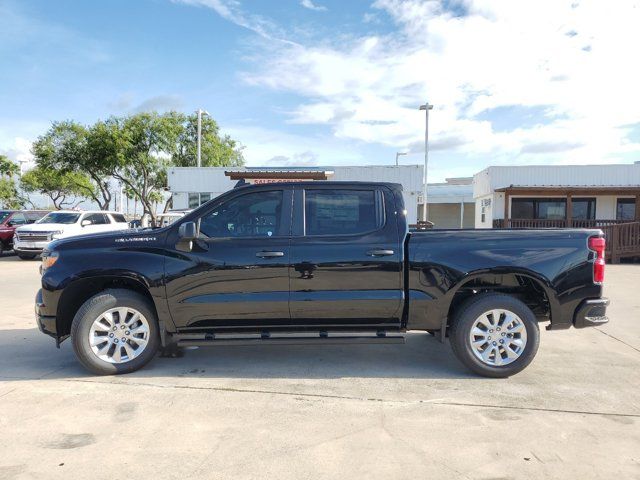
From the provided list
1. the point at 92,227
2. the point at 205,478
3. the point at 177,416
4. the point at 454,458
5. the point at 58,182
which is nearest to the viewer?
the point at 205,478

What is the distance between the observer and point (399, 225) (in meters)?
4.60

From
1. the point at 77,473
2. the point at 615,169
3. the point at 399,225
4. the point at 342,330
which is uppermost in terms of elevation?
the point at 615,169

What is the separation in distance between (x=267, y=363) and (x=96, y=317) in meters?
1.75

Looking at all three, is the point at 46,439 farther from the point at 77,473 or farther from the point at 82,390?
the point at 82,390

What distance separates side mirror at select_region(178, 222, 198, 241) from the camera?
4.40 meters

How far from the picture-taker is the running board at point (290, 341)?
4.46 metres

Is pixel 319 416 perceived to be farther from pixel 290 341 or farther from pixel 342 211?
pixel 342 211

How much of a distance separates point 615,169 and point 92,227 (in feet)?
68.8

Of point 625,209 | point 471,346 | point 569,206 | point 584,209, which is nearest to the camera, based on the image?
point 471,346

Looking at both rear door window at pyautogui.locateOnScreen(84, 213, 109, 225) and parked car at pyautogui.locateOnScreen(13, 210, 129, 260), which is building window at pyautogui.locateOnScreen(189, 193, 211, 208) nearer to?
parked car at pyautogui.locateOnScreen(13, 210, 129, 260)

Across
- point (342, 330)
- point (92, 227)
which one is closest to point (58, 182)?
point (92, 227)

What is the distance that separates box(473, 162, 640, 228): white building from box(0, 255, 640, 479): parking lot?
642 inches

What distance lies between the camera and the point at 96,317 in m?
4.48

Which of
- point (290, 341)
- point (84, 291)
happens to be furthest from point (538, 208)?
point (84, 291)
